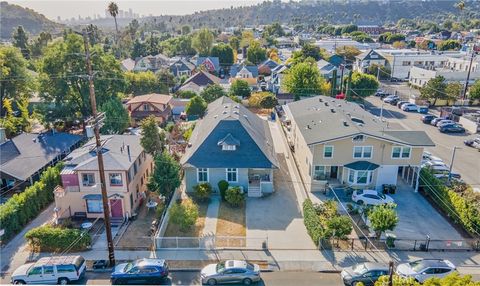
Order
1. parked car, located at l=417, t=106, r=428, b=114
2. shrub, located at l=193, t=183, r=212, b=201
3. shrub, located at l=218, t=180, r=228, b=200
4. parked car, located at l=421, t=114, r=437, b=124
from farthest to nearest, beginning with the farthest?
parked car, located at l=417, t=106, r=428, b=114 < parked car, located at l=421, t=114, r=437, b=124 < shrub, located at l=218, t=180, r=228, b=200 < shrub, located at l=193, t=183, r=212, b=201

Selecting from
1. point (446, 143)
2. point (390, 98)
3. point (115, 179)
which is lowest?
point (446, 143)

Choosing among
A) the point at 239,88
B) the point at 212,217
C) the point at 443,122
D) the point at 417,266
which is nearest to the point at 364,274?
the point at 417,266

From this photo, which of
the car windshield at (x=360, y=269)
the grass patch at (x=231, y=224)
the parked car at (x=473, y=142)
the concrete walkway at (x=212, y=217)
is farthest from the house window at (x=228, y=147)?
the parked car at (x=473, y=142)

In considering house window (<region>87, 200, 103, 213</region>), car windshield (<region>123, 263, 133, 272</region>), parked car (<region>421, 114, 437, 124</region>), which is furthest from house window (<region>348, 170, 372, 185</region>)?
parked car (<region>421, 114, 437, 124</region>)

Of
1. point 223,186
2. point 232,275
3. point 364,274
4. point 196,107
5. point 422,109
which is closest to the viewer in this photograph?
point 364,274

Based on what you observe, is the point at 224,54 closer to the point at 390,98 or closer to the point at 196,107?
the point at 390,98

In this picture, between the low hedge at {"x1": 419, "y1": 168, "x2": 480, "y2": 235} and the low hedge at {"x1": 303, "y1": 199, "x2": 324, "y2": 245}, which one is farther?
the low hedge at {"x1": 419, "y1": 168, "x2": 480, "y2": 235}

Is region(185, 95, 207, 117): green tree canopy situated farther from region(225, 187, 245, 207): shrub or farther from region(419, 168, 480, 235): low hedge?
region(419, 168, 480, 235): low hedge

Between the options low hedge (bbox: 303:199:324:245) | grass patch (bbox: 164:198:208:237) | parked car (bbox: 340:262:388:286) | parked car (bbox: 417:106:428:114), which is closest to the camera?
parked car (bbox: 340:262:388:286)
